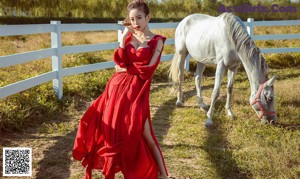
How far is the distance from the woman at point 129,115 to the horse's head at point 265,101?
2278 mm

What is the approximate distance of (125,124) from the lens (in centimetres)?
286

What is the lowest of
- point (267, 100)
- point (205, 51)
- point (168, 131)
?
point (168, 131)

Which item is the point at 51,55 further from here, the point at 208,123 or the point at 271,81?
the point at 271,81

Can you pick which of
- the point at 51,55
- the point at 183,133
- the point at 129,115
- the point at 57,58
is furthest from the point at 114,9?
the point at 129,115

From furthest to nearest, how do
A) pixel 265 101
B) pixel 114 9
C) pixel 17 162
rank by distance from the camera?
pixel 114 9 → pixel 265 101 → pixel 17 162

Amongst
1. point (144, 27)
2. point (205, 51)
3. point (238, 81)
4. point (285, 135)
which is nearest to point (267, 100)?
point (285, 135)

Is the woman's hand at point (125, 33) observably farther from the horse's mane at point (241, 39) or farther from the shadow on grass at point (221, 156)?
the horse's mane at point (241, 39)

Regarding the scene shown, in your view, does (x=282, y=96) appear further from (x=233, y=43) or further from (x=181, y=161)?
(x=181, y=161)

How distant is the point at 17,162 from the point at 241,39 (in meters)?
3.24

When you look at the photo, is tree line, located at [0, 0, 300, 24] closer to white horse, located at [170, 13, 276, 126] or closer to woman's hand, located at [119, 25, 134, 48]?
white horse, located at [170, 13, 276, 126]

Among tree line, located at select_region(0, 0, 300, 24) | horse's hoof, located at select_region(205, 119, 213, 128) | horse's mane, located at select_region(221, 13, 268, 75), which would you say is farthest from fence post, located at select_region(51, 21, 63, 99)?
tree line, located at select_region(0, 0, 300, 24)

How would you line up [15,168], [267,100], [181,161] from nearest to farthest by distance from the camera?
[15,168]
[181,161]
[267,100]

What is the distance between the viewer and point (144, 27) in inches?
113

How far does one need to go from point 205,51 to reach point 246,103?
1.35 m
